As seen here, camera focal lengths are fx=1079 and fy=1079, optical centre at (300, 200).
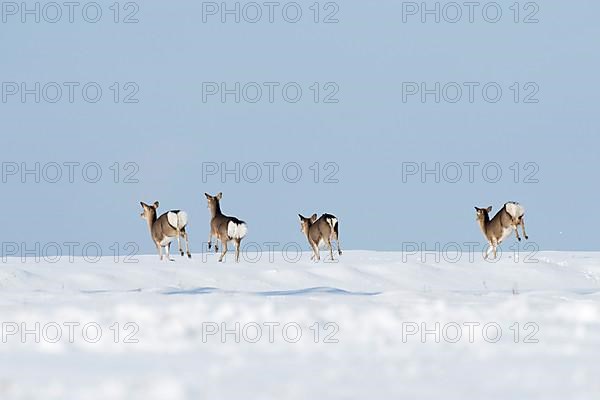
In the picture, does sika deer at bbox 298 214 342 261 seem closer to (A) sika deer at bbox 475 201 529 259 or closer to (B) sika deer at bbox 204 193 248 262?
(B) sika deer at bbox 204 193 248 262

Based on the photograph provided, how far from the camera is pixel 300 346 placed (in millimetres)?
9094

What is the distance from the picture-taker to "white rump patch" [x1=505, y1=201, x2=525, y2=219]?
25219 millimetres

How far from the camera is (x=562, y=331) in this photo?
384 inches

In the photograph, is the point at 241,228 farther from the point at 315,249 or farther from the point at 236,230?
the point at 315,249

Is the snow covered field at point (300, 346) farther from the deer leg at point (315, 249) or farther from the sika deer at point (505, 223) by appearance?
the sika deer at point (505, 223)

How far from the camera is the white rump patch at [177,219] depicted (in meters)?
24.7

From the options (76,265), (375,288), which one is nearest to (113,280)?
(76,265)

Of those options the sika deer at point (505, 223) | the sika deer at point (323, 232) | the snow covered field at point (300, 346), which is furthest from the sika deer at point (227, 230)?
the snow covered field at point (300, 346)

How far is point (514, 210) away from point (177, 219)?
7.84 metres

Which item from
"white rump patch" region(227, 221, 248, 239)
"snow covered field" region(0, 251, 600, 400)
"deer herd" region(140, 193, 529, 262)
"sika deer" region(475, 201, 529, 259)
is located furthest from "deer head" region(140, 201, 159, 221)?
"snow covered field" region(0, 251, 600, 400)

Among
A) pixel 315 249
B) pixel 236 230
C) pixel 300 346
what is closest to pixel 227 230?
pixel 236 230

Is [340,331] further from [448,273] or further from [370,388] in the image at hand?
[448,273]

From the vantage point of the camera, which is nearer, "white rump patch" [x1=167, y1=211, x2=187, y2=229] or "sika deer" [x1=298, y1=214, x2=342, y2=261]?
"white rump patch" [x1=167, y1=211, x2=187, y2=229]

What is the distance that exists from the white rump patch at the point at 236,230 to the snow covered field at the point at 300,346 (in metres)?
11.5
